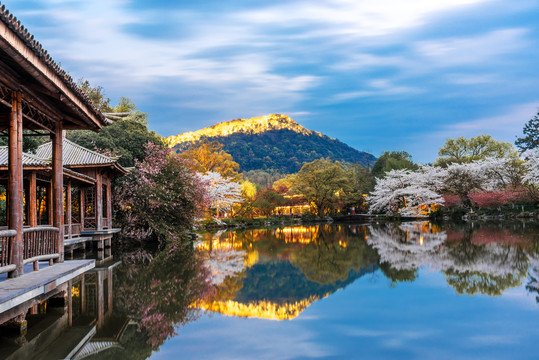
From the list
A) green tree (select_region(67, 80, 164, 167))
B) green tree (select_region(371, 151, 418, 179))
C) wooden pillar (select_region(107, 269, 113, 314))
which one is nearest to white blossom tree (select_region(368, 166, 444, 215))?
green tree (select_region(371, 151, 418, 179))

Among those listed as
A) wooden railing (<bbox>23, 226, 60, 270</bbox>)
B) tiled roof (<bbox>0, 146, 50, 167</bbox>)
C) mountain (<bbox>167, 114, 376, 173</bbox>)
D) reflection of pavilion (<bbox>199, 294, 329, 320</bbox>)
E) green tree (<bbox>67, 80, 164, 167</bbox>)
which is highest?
mountain (<bbox>167, 114, 376, 173</bbox>)

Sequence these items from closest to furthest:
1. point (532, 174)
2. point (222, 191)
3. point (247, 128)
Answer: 1. point (532, 174)
2. point (222, 191)
3. point (247, 128)

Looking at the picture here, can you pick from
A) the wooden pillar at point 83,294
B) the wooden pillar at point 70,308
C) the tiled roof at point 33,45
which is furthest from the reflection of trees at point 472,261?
the tiled roof at point 33,45

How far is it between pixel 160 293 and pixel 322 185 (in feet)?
127

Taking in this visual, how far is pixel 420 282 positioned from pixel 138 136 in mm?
17736

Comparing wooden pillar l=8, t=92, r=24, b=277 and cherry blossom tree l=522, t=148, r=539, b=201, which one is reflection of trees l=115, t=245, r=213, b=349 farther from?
cherry blossom tree l=522, t=148, r=539, b=201

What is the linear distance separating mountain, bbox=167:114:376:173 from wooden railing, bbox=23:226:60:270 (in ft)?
313

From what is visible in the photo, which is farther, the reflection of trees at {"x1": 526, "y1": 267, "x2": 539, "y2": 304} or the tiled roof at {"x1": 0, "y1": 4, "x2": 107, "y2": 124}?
the reflection of trees at {"x1": 526, "y1": 267, "x2": 539, "y2": 304}

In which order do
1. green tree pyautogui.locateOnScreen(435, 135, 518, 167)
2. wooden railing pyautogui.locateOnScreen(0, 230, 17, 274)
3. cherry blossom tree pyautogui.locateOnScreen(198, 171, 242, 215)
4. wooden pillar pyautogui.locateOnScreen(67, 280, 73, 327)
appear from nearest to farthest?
wooden railing pyautogui.locateOnScreen(0, 230, 17, 274) < wooden pillar pyautogui.locateOnScreen(67, 280, 73, 327) < cherry blossom tree pyautogui.locateOnScreen(198, 171, 242, 215) < green tree pyautogui.locateOnScreen(435, 135, 518, 167)

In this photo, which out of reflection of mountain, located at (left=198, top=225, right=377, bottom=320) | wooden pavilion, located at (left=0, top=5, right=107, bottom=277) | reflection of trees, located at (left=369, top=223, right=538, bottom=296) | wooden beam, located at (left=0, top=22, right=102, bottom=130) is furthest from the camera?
reflection of trees, located at (left=369, top=223, right=538, bottom=296)

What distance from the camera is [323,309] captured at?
687 centimetres

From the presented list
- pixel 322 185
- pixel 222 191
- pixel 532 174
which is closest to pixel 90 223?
pixel 222 191

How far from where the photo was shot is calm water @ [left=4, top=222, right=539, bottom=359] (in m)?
4.91

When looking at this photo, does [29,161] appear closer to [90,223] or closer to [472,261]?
[90,223]
